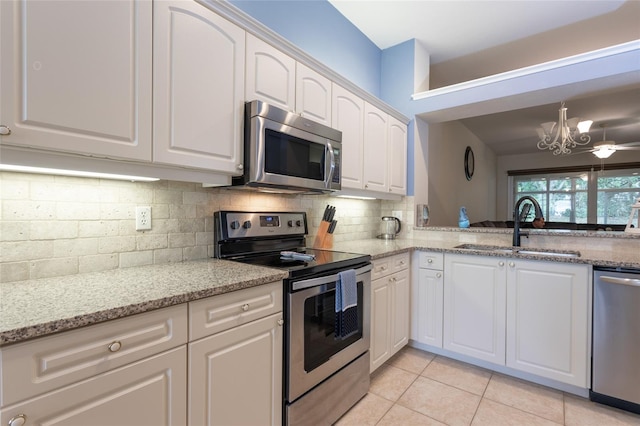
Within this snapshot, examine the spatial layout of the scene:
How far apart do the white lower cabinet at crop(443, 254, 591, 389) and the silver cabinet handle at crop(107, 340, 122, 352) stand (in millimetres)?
2212

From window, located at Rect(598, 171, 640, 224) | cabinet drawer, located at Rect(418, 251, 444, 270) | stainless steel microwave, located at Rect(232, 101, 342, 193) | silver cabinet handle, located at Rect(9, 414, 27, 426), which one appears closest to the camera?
silver cabinet handle, located at Rect(9, 414, 27, 426)

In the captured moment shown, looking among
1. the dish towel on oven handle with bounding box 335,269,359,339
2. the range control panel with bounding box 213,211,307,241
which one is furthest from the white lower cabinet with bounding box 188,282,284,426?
the range control panel with bounding box 213,211,307,241

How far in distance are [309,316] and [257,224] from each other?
2.22 ft

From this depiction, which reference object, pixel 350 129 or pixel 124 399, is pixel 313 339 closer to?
pixel 124 399

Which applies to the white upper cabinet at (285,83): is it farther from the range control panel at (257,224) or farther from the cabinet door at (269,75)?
the range control panel at (257,224)

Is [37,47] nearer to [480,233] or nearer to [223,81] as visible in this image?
[223,81]

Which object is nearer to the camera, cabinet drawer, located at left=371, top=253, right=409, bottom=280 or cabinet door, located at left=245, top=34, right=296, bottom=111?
cabinet door, located at left=245, top=34, right=296, bottom=111

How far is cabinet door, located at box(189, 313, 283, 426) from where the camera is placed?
44.2 inches

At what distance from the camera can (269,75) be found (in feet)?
5.69

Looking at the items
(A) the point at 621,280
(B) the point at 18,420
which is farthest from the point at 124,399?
(A) the point at 621,280

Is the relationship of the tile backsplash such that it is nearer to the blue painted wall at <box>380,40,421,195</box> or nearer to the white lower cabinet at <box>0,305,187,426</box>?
the white lower cabinet at <box>0,305,187,426</box>

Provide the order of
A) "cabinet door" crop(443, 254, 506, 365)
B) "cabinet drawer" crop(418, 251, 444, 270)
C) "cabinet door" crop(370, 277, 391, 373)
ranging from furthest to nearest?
"cabinet drawer" crop(418, 251, 444, 270), "cabinet door" crop(443, 254, 506, 365), "cabinet door" crop(370, 277, 391, 373)

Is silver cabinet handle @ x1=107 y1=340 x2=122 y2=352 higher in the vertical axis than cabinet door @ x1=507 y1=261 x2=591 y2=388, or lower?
higher

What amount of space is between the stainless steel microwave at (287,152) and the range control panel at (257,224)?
0.23 metres
